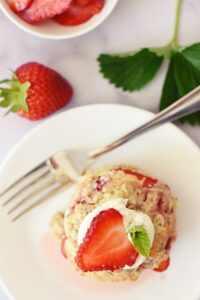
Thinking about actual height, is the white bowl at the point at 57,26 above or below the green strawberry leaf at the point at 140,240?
above

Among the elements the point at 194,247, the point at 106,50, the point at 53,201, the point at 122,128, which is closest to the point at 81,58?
the point at 106,50

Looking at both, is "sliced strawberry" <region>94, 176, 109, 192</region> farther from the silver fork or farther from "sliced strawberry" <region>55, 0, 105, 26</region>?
"sliced strawberry" <region>55, 0, 105, 26</region>

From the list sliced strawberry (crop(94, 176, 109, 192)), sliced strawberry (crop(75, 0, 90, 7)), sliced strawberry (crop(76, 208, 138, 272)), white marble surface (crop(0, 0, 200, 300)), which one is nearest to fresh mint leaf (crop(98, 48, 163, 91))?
white marble surface (crop(0, 0, 200, 300))

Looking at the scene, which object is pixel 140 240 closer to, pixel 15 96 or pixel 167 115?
pixel 167 115

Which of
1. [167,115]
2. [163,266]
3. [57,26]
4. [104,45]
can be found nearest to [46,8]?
[57,26]

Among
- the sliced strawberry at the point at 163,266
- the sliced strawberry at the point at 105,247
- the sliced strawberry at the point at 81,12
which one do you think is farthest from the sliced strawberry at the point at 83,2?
the sliced strawberry at the point at 163,266

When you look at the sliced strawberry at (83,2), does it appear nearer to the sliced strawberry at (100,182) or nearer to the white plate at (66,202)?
the white plate at (66,202)
